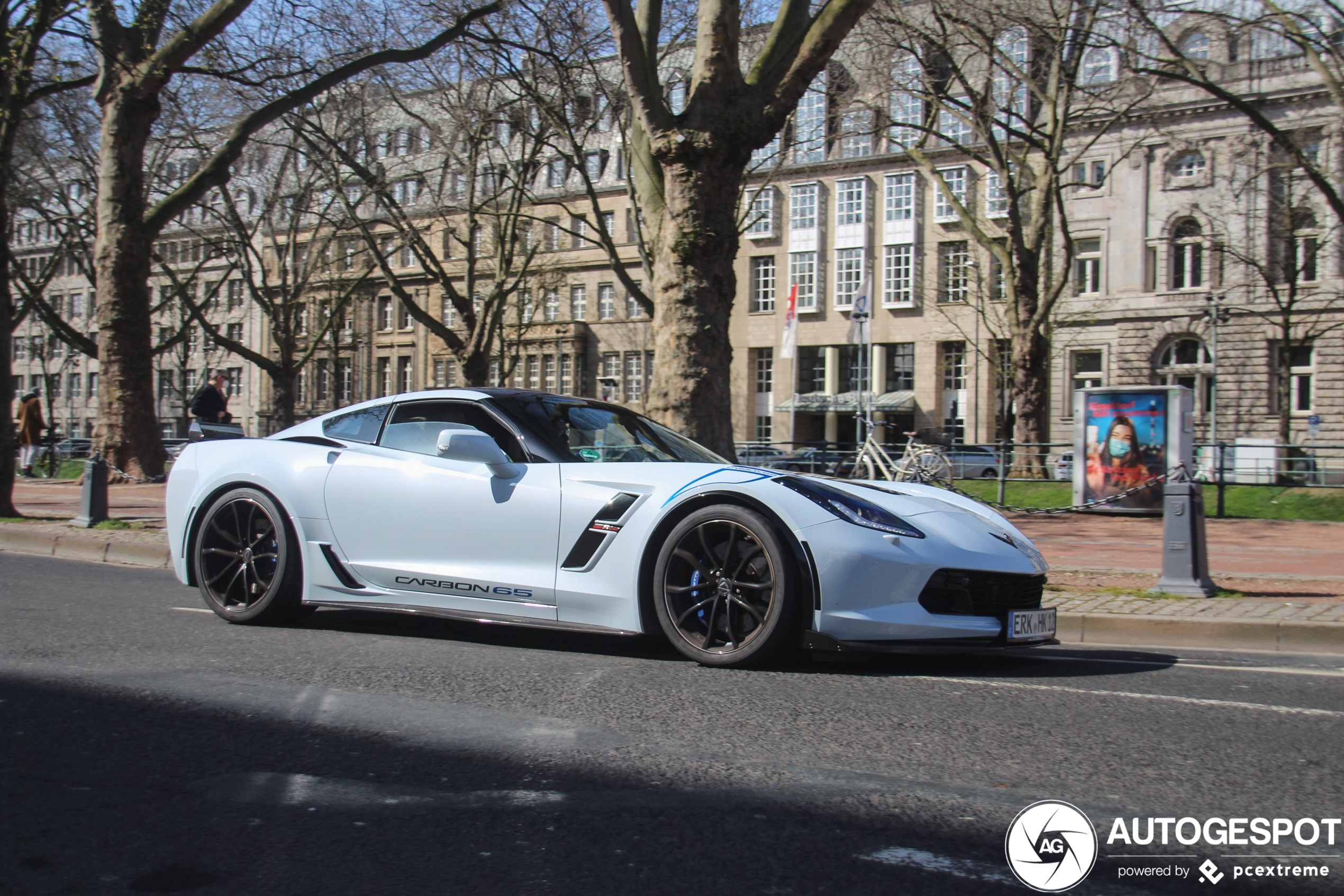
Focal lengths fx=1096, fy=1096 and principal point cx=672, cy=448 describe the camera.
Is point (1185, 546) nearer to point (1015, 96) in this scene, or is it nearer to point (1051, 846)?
point (1051, 846)

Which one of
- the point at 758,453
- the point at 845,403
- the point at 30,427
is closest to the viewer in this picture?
the point at 30,427

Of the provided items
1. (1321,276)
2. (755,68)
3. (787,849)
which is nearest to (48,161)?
(755,68)

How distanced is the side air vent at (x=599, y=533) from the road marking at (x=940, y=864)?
267 centimetres

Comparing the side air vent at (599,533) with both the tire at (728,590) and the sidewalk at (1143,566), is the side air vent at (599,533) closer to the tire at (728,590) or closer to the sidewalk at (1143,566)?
the tire at (728,590)

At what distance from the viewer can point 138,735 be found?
381 centimetres

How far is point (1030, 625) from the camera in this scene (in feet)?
16.6

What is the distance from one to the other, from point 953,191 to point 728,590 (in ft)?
141

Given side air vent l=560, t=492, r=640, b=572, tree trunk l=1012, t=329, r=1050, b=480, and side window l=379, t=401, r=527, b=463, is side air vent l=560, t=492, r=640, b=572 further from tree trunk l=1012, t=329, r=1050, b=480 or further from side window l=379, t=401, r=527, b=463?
tree trunk l=1012, t=329, r=1050, b=480

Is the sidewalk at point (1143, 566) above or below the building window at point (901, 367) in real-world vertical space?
below

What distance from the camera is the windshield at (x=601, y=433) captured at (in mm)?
5641

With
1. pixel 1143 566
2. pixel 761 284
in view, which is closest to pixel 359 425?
pixel 1143 566

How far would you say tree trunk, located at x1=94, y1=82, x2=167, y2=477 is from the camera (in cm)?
1739

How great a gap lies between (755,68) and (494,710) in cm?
861

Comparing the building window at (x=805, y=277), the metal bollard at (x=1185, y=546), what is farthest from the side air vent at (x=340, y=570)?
the building window at (x=805, y=277)
